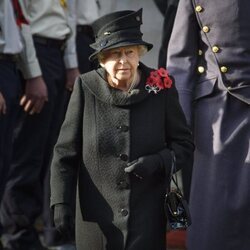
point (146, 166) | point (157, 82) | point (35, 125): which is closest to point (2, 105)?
point (35, 125)

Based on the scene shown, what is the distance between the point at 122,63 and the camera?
441cm

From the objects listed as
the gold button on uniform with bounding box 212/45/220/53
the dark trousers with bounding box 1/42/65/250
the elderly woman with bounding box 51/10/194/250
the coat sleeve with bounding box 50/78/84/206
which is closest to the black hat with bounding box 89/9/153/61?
the elderly woman with bounding box 51/10/194/250

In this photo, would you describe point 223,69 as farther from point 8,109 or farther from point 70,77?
point 70,77

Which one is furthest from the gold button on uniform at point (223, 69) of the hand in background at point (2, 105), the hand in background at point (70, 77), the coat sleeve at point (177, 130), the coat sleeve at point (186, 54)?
the hand in background at point (70, 77)

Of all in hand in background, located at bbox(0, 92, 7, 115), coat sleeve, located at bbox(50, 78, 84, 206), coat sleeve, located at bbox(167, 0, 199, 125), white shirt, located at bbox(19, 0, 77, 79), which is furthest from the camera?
white shirt, located at bbox(19, 0, 77, 79)

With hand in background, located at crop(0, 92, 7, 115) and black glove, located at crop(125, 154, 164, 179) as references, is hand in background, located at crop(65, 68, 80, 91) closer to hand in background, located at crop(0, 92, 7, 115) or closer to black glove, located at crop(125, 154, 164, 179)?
hand in background, located at crop(0, 92, 7, 115)

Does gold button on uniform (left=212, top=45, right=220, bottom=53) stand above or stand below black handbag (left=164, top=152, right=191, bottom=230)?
above

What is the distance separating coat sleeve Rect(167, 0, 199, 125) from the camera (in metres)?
5.01

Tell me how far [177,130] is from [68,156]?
527 mm

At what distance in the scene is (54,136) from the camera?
648cm

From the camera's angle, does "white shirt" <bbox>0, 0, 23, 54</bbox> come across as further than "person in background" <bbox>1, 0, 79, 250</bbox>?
No

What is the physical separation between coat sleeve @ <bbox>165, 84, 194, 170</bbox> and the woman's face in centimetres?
23

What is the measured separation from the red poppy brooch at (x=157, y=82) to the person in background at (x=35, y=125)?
5.08 feet

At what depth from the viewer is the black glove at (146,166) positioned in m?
4.34
